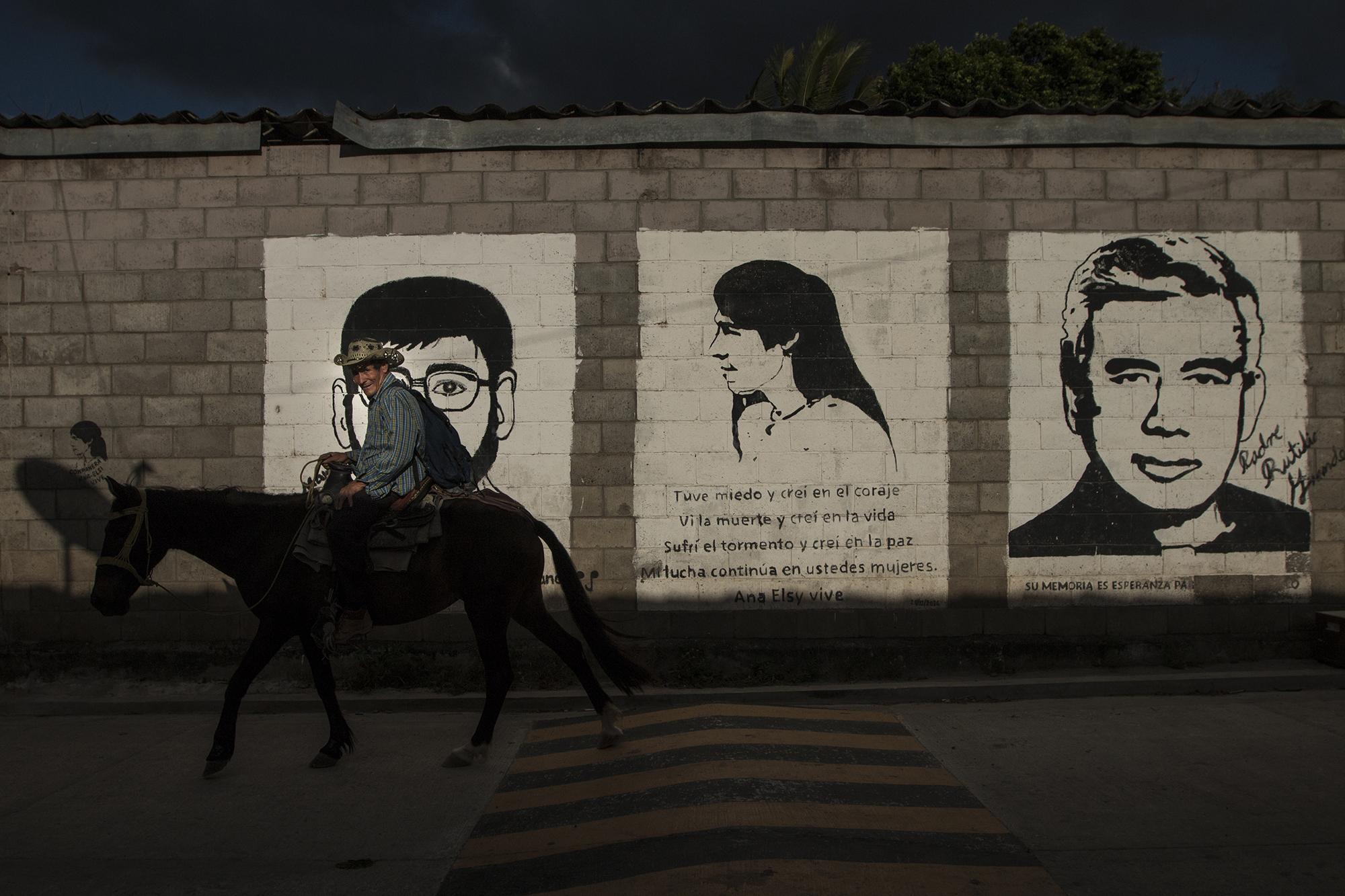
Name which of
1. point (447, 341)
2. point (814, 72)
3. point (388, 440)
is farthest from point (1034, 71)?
point (388, 440)

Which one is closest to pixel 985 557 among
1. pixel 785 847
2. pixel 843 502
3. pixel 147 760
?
pixel 843 502

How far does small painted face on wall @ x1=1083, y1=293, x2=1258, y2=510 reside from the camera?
7715 mm

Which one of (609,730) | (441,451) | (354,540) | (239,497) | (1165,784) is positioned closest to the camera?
(1165,784)

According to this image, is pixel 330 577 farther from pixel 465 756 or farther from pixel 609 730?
pixel 609 730

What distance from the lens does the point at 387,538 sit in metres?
5.71

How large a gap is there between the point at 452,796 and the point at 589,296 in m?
4.00

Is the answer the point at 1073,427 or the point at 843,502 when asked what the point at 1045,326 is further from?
the point at 843,502

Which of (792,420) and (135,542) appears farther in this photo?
(792,420)

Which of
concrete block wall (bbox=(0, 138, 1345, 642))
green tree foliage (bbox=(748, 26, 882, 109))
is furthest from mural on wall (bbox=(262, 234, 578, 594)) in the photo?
green tree foliage (bbox=(748, 26, 882, 109))

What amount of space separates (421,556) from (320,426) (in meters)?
2.45

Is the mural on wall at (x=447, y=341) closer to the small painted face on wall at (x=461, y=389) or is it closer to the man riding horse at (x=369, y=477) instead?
the small painted face on wall at (x=461, y=389)

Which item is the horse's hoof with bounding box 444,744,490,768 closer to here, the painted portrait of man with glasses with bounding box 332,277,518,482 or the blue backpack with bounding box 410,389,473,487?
the blue backpack with bounding box 410,389,473,487

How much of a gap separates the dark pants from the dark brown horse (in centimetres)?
12

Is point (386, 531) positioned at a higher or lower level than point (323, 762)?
higher
